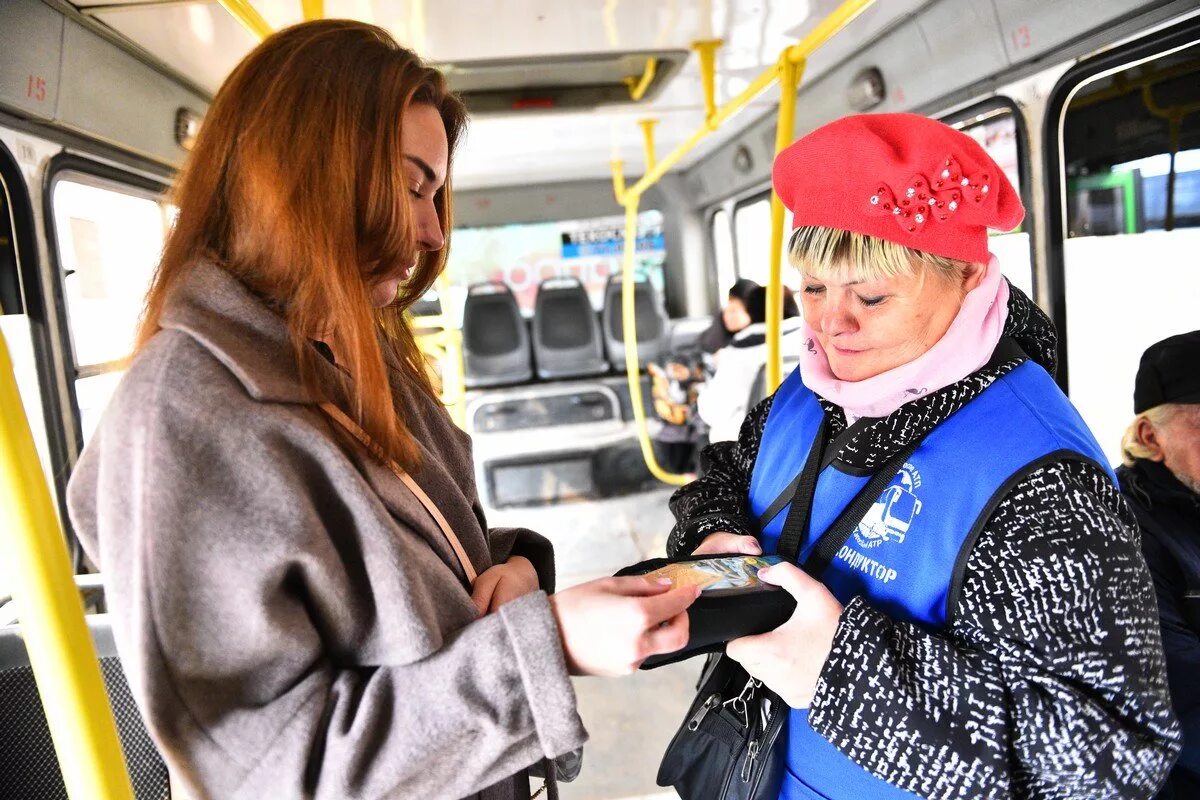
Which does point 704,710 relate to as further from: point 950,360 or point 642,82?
point 642,82

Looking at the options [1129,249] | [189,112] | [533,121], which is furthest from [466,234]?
[1129,249]

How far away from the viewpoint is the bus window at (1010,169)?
287cm

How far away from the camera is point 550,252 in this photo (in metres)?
9.93

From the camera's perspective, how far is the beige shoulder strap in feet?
2.82

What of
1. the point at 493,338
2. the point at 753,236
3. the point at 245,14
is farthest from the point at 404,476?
the point at 493,338

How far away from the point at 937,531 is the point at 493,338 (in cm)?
818

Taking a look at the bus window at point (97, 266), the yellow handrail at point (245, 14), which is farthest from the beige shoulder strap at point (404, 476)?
the bus window at point (97, 266)

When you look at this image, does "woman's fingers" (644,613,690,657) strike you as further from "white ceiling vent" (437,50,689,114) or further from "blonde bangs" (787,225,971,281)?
"white ceiling vent" (437,50,689,114)

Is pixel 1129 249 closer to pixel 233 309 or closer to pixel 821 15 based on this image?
pixel 821 15

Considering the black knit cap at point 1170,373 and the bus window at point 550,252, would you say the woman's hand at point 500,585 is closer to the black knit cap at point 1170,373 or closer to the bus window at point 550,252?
the black knit cap at point 1170,373

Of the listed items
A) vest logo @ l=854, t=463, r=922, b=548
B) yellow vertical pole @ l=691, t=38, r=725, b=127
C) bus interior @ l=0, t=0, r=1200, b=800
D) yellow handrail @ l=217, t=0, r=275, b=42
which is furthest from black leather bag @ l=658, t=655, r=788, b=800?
yellow vertical pole @ l=691, t=38, r=725, b=127

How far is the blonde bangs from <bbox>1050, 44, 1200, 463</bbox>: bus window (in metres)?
1.61

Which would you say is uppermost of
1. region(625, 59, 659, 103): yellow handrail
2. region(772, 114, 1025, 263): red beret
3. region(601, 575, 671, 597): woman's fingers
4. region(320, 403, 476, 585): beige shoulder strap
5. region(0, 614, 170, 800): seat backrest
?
region(625, 59, 659, 103): yellow handrail

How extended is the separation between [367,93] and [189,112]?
2971 millimetres
